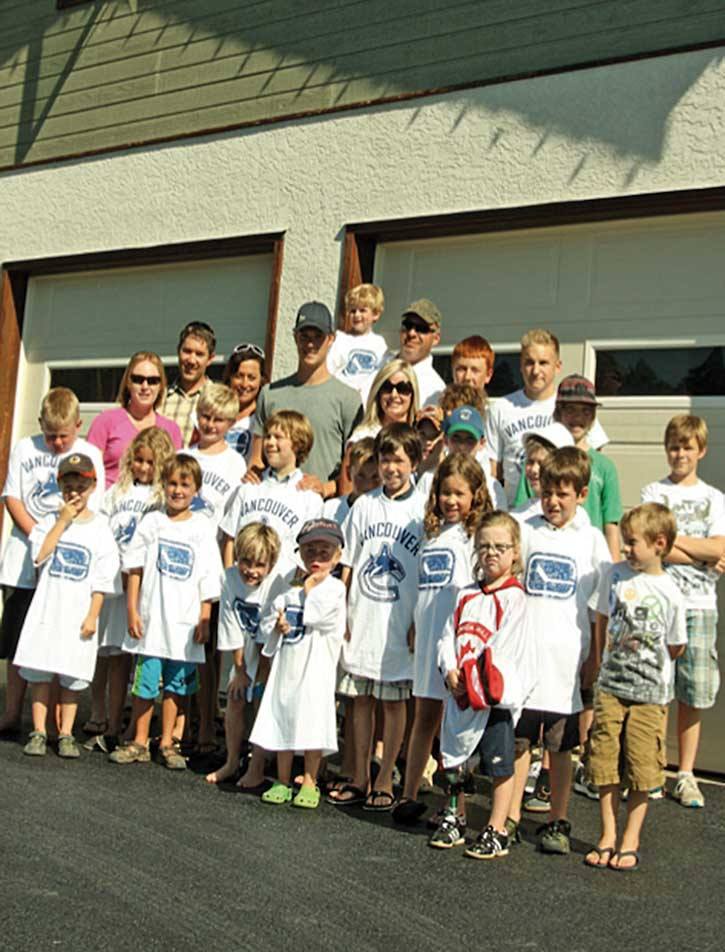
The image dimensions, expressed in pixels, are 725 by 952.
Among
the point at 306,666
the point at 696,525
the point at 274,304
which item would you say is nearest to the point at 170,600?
the point at 306,666

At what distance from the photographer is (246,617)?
6.34m

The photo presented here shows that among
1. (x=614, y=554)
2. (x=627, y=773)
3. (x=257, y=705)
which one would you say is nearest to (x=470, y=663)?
(x=627, y=773)

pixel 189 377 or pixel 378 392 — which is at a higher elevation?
pixel 189 377

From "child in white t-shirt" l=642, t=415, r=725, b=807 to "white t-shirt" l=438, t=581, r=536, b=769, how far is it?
1.23 meters

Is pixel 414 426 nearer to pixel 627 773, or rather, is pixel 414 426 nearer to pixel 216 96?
pixel 627 773

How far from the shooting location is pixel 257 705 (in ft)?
21.2

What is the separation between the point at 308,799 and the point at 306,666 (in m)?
0.59

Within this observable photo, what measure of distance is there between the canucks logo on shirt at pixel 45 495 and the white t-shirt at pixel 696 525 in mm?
3236

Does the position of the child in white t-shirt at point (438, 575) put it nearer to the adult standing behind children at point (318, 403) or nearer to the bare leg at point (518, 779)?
the bare leg at point (518, 779)

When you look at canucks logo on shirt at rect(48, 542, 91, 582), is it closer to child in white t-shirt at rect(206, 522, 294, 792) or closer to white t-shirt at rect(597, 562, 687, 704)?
child in white t-shirt at rect(206, 522, 294, 792)

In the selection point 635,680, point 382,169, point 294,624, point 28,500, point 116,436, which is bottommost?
point 635,680

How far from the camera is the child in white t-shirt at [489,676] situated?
17.0 feet

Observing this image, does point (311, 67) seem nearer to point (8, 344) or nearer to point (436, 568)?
point (8, 344)

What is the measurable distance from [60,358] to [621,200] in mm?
5147
